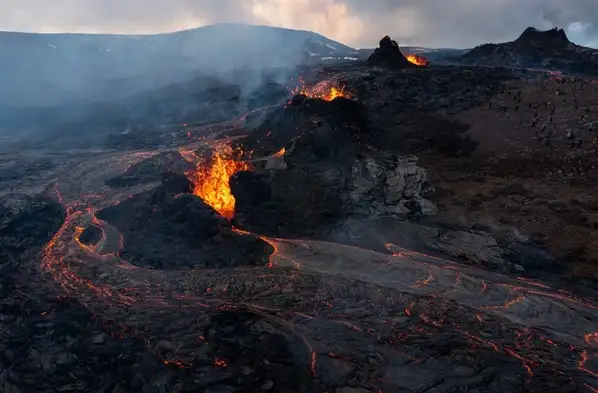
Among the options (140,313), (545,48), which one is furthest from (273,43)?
(140,313)

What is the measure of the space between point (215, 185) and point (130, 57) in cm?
14155

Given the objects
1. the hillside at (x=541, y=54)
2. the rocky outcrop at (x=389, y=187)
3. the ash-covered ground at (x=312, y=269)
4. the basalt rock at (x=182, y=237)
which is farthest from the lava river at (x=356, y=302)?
the hillside at (x=541, y=54)

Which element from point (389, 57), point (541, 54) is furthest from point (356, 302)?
point (541, 54)

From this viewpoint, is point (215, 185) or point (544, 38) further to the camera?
point (544, 38)

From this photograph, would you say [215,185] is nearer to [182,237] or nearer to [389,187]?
[182,237]

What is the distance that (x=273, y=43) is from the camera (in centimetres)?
17838

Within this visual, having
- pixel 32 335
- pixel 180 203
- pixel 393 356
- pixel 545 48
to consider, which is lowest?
pixel 32 335

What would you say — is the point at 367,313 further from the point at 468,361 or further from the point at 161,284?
the point at 161,284

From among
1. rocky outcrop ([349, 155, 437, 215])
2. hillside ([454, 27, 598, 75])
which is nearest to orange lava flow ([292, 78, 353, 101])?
rocky outcrop ([349, 155, 437, 215])

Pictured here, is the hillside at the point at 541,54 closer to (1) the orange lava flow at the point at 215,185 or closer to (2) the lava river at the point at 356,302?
(1) the orange lava flow at the point at 215,185

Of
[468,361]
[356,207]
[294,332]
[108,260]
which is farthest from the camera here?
[356,207]

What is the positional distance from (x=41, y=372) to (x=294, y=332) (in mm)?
9782

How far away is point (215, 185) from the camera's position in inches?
1339

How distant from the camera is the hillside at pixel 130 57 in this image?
383 feet
